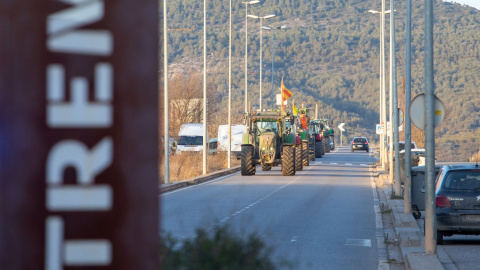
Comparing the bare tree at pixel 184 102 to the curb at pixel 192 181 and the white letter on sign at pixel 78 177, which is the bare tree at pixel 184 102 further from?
the white letter on sign at pixel 78 177

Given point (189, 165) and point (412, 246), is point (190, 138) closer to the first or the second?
point (189, 165)

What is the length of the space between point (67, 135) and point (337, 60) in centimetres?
16756

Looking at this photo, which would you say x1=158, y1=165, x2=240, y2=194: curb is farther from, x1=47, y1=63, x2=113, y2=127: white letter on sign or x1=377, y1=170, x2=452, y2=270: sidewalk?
x1=47, y1=63, x2=113, y2=127: white letter on sign

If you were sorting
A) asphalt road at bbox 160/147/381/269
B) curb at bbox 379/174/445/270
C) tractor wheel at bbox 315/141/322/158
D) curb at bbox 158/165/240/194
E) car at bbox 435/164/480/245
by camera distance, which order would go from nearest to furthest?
curb at bbox 379/174/445/270 → asphalt road at bbox 160/147/381/269 → car at bbox 435/164/480/245 → curb at bbox 158/165/240/194 → tractor wheel at bbox 315/141/322/158

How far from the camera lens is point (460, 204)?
15570mm

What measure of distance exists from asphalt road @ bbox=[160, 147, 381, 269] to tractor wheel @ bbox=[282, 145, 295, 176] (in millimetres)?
918

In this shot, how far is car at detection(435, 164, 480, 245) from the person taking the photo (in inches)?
609

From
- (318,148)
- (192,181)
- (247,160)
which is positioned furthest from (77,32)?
(318,148)

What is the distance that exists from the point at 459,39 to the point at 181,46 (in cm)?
5434

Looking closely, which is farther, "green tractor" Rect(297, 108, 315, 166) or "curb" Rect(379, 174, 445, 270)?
"green tractor" Rect(297, 108, 315, 166)

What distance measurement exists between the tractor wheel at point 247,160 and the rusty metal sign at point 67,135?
35.7 meters

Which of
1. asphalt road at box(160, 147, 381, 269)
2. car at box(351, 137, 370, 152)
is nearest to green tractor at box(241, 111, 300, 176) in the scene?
asphalt road at box(160, 147, 381, 269)

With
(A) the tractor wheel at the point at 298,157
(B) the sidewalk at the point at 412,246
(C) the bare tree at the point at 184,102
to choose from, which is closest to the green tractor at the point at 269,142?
(A) the tractor wheel at the point at 298,157

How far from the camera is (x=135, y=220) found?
8.84ft
